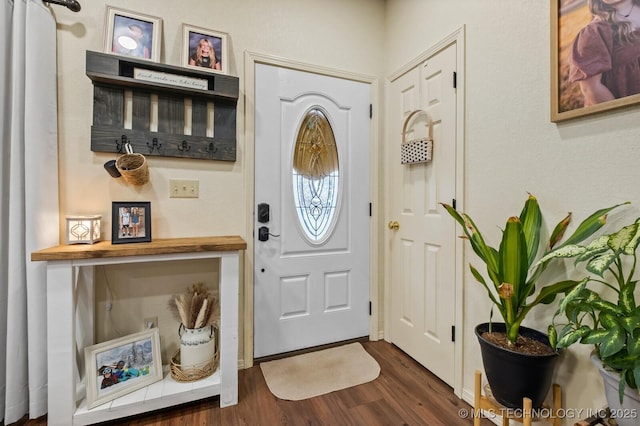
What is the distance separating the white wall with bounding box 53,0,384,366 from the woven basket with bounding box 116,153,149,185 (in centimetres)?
10

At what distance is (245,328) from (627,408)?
189 cm

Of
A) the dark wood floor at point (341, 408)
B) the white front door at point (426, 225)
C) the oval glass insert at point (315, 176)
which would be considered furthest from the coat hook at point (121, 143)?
the white front door at point (426, 225)

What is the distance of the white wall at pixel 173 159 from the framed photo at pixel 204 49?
2.2 inches

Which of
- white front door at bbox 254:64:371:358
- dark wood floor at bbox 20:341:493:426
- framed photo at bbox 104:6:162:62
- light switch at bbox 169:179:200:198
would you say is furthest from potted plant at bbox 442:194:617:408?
framed photo at bbox 104:6:162:62

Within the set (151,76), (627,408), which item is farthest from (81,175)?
(627,408)

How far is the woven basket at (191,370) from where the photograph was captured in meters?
1.71

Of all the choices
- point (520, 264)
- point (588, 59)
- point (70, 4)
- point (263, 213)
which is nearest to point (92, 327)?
point (263, 213)

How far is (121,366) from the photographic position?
164 cm

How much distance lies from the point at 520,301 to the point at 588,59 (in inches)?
40.2

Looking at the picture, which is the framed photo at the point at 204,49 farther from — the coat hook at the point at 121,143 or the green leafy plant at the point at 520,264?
the green leafy plant at the point at 520,264

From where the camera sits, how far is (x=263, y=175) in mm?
2119

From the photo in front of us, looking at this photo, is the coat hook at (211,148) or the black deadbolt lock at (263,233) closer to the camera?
the coat hook at (211,148)

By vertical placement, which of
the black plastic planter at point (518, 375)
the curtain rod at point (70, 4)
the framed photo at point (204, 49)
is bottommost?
the black plastic planter at point (518, 375)

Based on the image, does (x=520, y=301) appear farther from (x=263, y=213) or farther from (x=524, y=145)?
(x=263, y=213)
